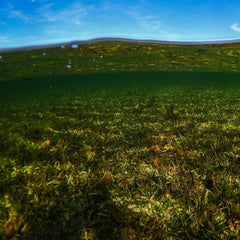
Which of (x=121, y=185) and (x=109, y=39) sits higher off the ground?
(x=109, y=39)

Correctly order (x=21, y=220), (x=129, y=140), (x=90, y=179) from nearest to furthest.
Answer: (x=21, y=220)
(x=90, y=179)
(x=129, y=140)

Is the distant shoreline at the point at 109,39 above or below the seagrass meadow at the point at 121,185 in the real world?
above

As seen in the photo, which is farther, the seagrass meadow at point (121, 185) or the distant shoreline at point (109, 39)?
the distant shoreline at point (109, 39)

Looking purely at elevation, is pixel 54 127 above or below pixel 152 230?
below

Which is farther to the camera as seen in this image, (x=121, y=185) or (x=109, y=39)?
(x=109, y=39)

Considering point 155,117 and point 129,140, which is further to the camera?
point 155,117

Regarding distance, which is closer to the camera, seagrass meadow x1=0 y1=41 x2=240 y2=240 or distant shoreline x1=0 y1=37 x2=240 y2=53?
seagrass meadow x1=0 y1=41 x2=240 y2=240

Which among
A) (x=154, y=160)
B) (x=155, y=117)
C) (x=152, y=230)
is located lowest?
(x=155, y=117)

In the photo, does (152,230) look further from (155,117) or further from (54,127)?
(155,117)

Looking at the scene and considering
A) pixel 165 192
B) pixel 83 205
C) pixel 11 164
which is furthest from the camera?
pixel 11 164

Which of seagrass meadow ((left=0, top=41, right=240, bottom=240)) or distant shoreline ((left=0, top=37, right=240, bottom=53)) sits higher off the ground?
distant shoreline ((left=0, top=37, right=240, bottom=53))

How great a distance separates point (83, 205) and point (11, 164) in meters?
1.45

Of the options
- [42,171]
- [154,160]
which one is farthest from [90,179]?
[154,160]

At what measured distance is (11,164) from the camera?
2391 millimetres
